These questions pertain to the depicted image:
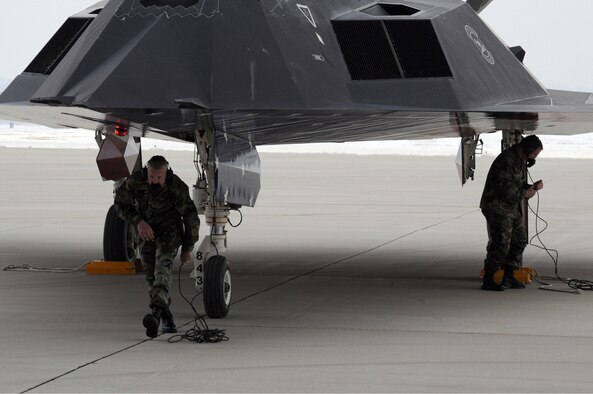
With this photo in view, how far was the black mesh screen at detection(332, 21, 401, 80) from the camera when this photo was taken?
423 inches

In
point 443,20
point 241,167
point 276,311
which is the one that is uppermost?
point 443,20

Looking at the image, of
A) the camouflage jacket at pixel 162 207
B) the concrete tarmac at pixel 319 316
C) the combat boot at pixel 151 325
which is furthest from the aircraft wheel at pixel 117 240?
the combat boot at pixel 151 325

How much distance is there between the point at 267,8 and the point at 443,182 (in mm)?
28707

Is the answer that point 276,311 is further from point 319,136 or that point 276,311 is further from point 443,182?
point 443,182

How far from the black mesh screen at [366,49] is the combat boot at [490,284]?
3.55m

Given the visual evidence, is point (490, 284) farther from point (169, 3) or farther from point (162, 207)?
point (169, 3)

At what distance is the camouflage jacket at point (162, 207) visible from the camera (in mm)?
10234

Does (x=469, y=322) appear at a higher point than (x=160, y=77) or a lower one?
lower

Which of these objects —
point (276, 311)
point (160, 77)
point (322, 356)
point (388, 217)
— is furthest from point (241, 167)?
→ point (388, 217)

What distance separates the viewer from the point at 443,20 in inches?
452

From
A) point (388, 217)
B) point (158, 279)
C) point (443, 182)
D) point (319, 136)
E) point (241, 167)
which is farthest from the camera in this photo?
point (443, 182)

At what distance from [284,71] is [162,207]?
5.71ft

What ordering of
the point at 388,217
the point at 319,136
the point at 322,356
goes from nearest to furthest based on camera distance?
the point at 322,356 → the point at 319,136 → the point at 388,217

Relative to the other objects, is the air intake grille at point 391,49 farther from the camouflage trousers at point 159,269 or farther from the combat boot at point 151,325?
the combat boot at point 151,325
